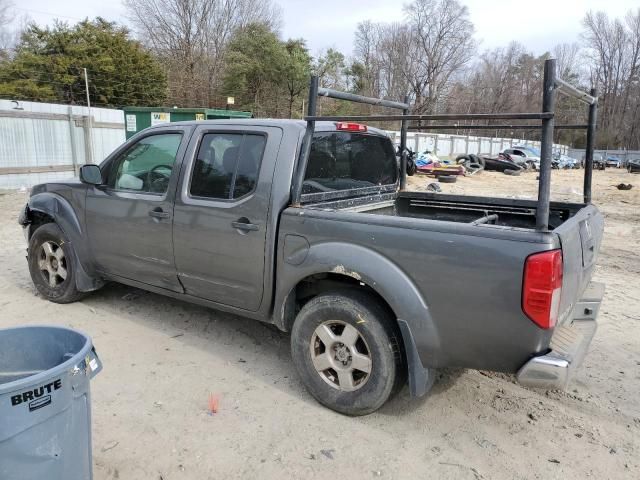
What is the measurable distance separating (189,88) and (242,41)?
4.26 metres

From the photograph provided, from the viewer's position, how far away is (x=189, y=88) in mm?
31062

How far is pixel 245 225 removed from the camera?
11.7ft

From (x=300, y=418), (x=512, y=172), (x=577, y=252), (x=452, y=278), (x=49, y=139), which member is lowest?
(x=300, y=418)

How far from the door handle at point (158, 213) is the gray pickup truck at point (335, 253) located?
24 millimetres

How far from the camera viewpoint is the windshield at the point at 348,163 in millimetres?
3760

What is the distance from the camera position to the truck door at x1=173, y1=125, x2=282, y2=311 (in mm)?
3567

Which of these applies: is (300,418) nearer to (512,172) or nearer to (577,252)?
(577,252)

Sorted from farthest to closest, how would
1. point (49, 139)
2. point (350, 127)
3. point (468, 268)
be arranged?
point (49, 139) < point (350, 127) < point (468, 268)

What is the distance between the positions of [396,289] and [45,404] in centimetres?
180

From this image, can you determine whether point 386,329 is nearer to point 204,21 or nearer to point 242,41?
point 242,41

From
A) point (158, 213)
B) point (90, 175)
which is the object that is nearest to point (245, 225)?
point (158, 213)

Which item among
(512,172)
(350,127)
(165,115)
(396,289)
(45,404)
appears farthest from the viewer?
(512,172)

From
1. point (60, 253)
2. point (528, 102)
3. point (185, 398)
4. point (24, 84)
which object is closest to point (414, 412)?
point (185, 398)

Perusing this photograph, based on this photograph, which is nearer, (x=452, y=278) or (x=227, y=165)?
(x=452, y=278)
